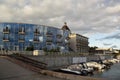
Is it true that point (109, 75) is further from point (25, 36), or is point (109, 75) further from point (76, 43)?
point (76, 43)

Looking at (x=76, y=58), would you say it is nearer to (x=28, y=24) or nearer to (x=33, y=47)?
(x=33, y=47)

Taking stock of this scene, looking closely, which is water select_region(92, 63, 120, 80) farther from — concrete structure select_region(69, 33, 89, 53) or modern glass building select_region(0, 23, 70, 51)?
concrete structure select_region(69, 33, 89, 53)

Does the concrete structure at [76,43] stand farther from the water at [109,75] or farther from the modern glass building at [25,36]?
the water at [109,75]

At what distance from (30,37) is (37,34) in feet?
12.2

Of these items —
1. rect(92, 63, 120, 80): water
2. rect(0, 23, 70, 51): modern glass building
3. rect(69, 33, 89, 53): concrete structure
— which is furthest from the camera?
rect(69, 33, 89, 53): concrete structure

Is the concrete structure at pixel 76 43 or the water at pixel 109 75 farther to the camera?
the concrete structure at pixel 76 43

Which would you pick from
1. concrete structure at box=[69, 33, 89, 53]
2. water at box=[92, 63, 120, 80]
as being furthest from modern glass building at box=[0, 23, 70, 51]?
water at box=[92, 63, 120, 80]

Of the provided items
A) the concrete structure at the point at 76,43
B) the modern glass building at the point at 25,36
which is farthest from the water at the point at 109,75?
the concrete structure at the point at 76,43

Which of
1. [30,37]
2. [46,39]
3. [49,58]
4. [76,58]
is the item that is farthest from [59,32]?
[49,58]

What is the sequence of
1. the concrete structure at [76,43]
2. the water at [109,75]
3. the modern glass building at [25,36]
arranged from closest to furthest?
the water at [109,75]
the modern glass building at [25,36]
the concrete structure at [76,43]

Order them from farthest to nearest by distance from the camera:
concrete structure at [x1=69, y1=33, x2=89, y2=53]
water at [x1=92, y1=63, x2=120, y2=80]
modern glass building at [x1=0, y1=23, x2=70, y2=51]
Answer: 1. concrete structure at [x1=69, y1=33, x2=89, y2=53]
2. modern glass building at [x1=0, y1=23, x2=70, y2=51]
3. water at [x1=92, y1=63, x2=120, y2=80]

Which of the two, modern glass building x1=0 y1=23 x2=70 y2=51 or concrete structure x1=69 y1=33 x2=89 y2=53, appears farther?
concrete structure x1=69 y1=33 x2=89 y2=53

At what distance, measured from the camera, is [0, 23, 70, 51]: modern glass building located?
301 feet

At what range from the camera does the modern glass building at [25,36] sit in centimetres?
9181
